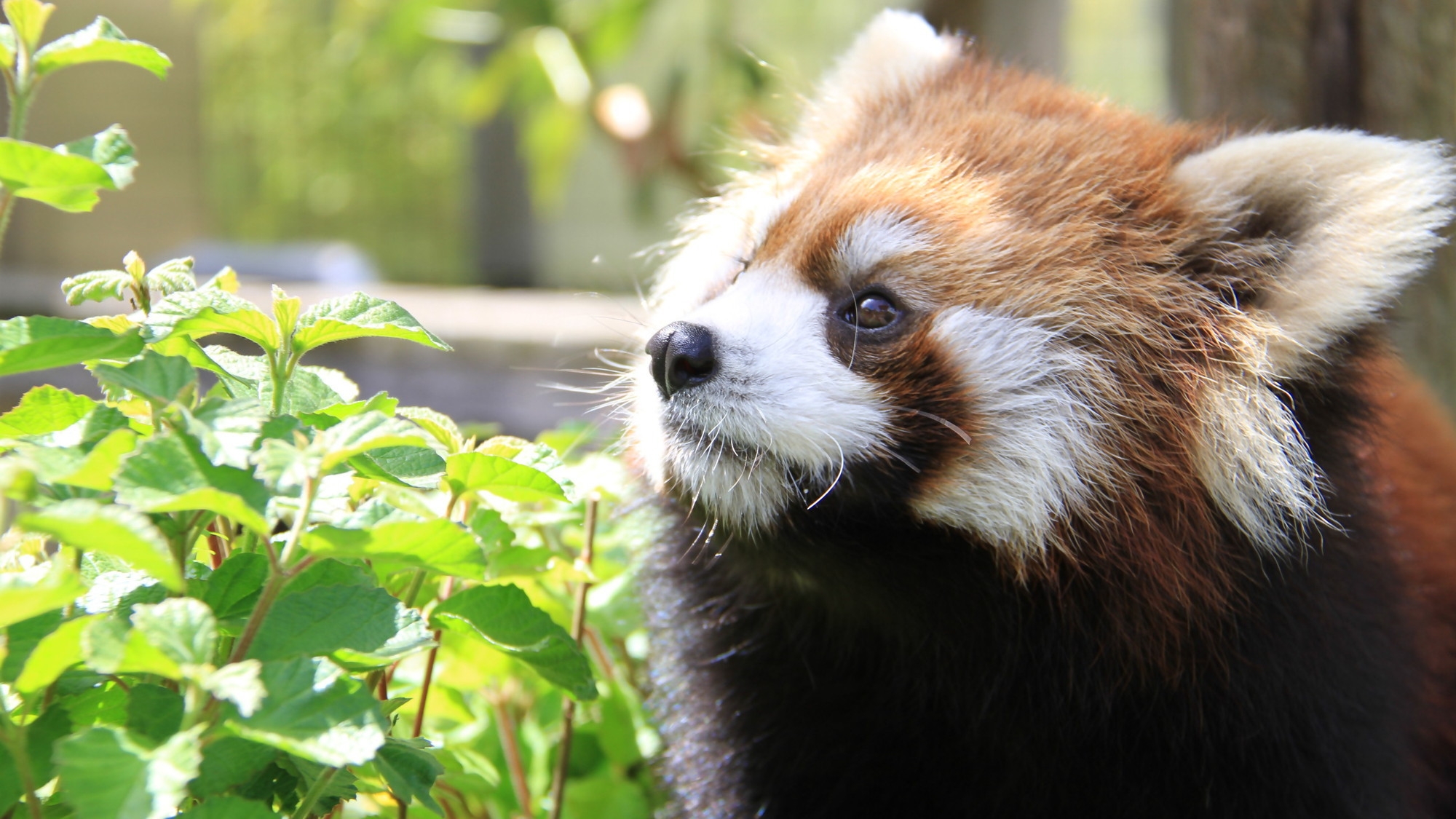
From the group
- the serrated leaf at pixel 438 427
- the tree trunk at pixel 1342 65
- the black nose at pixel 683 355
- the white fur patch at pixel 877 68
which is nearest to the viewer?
the serrated leaf at pixel 438 427

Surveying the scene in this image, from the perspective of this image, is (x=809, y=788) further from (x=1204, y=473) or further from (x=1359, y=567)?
(x=1359, y=567)

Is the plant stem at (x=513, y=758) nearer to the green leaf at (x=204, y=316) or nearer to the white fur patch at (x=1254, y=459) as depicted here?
the green leaf at (x=204, y=316)

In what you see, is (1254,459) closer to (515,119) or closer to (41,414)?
(41,414)

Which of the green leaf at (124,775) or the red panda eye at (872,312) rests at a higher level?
the red panda eye at (872,312)

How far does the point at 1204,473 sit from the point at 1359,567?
28cm

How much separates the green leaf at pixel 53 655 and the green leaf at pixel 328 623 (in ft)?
0.37

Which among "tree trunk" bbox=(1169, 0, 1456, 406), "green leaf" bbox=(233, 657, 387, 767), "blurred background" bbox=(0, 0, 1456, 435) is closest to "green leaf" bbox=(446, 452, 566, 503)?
"green leaf" bbox=(233, 657, 387, 767)

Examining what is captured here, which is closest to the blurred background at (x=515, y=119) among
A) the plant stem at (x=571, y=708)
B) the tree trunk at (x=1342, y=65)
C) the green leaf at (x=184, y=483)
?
the tree trunk at (x=1342, y=65)

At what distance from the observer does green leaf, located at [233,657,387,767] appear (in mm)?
649

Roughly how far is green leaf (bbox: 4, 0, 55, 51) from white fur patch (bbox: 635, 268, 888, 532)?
23.6 inches

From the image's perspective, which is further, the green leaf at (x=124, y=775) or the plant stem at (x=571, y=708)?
the plant stem at (x=571, y=708)

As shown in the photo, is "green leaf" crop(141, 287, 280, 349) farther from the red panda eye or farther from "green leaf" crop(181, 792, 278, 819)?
the red panda eye

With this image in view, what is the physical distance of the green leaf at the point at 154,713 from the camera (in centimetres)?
71

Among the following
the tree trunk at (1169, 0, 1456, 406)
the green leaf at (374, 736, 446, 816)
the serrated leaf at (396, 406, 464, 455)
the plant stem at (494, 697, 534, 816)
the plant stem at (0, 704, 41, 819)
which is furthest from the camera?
the tree trunk at (1169, 0, 1456, 406)
